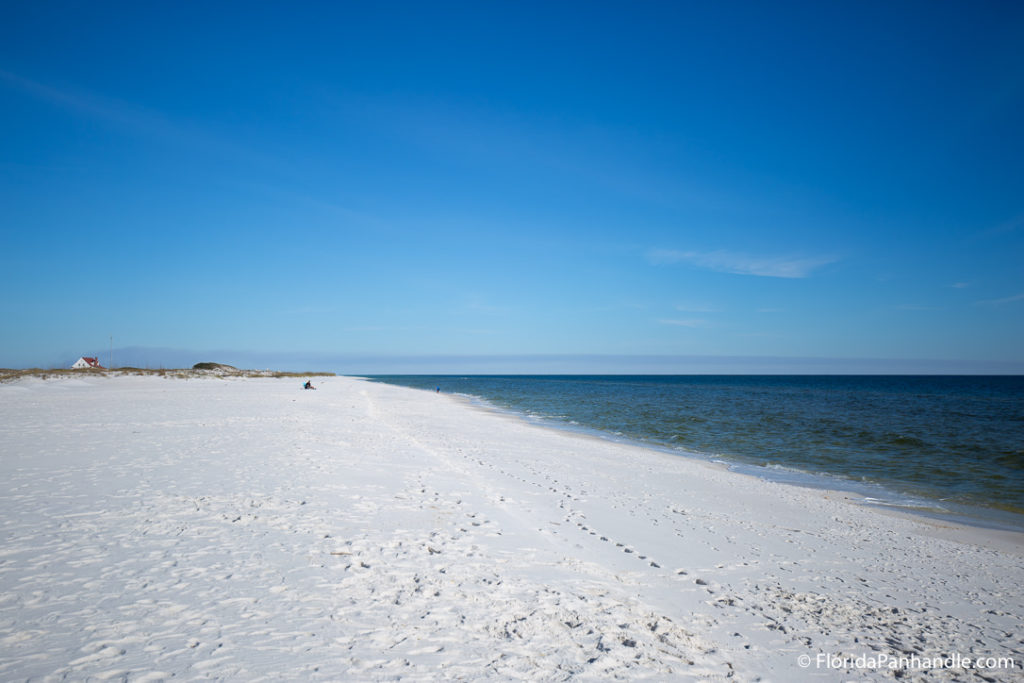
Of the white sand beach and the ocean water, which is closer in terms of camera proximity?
the white sand beach

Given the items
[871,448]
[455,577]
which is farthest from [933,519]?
[871,448]

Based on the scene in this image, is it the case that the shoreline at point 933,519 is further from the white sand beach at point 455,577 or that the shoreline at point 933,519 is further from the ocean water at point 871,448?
the ocean water at point 871,448

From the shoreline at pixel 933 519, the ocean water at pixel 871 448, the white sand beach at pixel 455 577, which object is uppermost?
the white sand beach at pixel 455 577

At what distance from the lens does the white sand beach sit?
4.56m

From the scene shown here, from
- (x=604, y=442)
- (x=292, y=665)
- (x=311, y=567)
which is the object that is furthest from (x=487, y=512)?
(x=604, y=442)

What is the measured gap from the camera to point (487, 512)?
915cm

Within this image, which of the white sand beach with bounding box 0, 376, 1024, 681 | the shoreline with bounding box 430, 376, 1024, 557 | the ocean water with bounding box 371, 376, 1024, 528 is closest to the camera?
the white sand beach with bounding box 0, 376, 1024, 681

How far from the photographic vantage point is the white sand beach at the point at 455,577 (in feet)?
15.0

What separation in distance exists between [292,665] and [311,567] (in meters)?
2.07

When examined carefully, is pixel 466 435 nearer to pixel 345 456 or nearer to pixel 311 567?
pixel 345 456

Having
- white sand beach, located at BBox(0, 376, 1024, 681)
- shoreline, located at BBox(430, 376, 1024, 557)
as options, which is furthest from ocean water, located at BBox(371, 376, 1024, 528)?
white sand beach, located at BBox(0, 376, 1024, 681)

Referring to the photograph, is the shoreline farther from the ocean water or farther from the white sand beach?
the ocean water

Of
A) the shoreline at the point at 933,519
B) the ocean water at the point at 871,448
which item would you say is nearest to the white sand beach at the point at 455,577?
the shoreline at the point at 933,519

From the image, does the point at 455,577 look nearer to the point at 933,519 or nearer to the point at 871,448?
the point at 933,519
